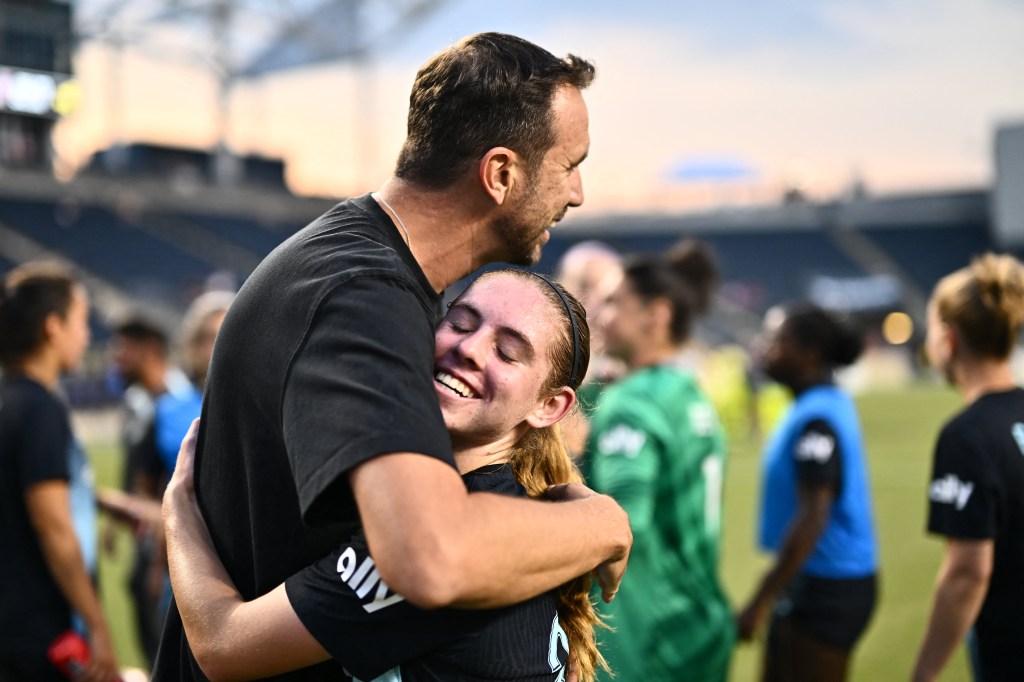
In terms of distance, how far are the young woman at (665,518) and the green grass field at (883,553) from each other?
2.62m

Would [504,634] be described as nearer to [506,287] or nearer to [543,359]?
[543,359]

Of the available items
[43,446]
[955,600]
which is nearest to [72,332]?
[43,446]

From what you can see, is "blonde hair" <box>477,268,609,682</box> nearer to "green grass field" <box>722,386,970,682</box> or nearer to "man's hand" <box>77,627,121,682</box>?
"man's hand" <box>77,627,121,682</box>

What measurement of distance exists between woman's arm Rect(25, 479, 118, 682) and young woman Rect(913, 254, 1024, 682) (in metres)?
2.81

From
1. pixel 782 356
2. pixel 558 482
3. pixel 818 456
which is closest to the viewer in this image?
pixel 558 482

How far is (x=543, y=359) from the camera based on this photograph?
67.5 inches

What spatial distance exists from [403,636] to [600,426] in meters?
2.19

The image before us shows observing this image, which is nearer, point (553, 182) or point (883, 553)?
point (553, 182)

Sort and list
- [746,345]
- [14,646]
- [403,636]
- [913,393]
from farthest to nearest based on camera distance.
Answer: [746,345], [913,393], [14,646], [403,636]

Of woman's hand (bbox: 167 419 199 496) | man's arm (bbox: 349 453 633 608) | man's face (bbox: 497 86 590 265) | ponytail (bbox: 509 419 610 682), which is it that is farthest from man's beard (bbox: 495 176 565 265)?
woman's hand (bbox: 167 419 199 496)

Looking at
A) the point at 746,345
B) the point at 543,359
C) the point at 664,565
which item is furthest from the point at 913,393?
the point at 543,359

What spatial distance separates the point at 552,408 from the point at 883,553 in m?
8.34

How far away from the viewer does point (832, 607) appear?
13.9 feet

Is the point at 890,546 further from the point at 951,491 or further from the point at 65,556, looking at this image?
the point at 65,556
